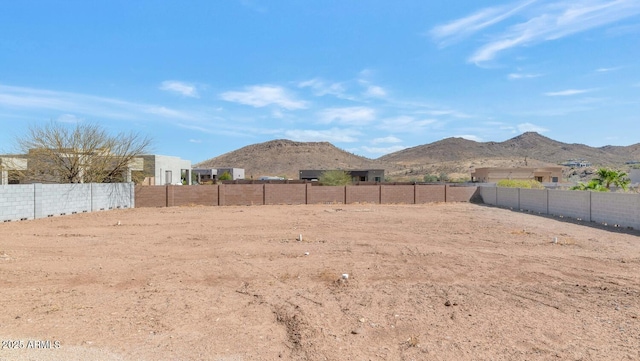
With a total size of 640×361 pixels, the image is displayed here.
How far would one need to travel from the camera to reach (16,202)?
23984 millimetres

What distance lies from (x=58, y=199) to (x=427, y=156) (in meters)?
130

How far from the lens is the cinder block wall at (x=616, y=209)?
2094cm

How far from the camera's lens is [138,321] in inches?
276

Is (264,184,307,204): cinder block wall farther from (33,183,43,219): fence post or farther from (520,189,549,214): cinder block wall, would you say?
(520,189,549,214): cinder block wall

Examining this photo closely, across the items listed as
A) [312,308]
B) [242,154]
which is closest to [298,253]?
[312,308]

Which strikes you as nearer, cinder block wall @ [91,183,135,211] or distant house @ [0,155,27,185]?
cinder block wall @ [91,183,135,211]

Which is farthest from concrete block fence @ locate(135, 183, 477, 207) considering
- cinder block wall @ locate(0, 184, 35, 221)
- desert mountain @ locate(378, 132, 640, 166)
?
desert mountain @ locate(378, 132, 640, 166)

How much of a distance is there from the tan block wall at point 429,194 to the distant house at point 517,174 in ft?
107

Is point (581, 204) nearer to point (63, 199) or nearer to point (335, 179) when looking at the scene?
point (63, 199)

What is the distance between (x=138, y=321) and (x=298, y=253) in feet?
21.9

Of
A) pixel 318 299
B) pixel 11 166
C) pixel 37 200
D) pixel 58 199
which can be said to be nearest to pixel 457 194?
pixel 58 199

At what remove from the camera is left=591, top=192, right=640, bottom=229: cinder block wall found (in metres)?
20.9

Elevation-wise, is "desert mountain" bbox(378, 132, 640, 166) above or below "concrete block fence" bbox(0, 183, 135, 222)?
above

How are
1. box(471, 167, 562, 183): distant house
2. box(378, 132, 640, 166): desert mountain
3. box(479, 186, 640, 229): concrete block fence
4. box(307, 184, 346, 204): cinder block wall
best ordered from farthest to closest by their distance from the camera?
box(378, 132, 640, 166): desert mountain, box(471, 167, 562, 183): distant house, box(307, 184, 346, 204): cinder block wall, box(479, 186, 640, 229): concrete block fence
